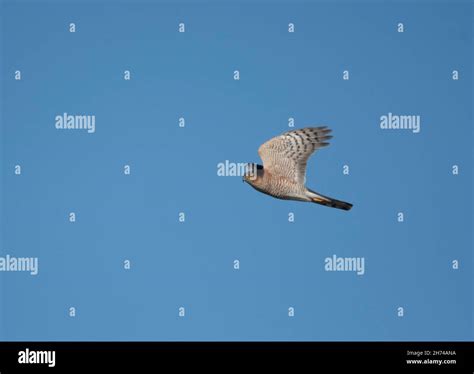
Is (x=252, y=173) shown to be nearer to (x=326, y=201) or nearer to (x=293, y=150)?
(x=293, y=150)

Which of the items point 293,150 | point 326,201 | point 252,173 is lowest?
point 326,201

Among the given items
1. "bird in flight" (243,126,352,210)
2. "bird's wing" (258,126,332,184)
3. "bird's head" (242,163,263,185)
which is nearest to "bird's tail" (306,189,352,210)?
"bird in flight" (243,126,352,210)

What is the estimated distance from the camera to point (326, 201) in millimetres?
15461

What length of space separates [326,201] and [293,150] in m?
1.07

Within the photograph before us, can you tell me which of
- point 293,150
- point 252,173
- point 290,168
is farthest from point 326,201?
point 252,173

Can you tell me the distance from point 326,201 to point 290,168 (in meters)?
0.86

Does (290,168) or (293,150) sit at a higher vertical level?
(293,150)

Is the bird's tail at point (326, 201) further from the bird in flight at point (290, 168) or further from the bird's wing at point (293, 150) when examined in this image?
the bird's wing at point (293, 150)

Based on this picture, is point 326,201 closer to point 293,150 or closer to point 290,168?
point 290,168

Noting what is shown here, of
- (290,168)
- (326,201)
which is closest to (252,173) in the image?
(290,168)

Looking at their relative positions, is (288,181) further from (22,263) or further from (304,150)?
(22,263)

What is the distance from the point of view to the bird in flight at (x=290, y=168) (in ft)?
50.4
